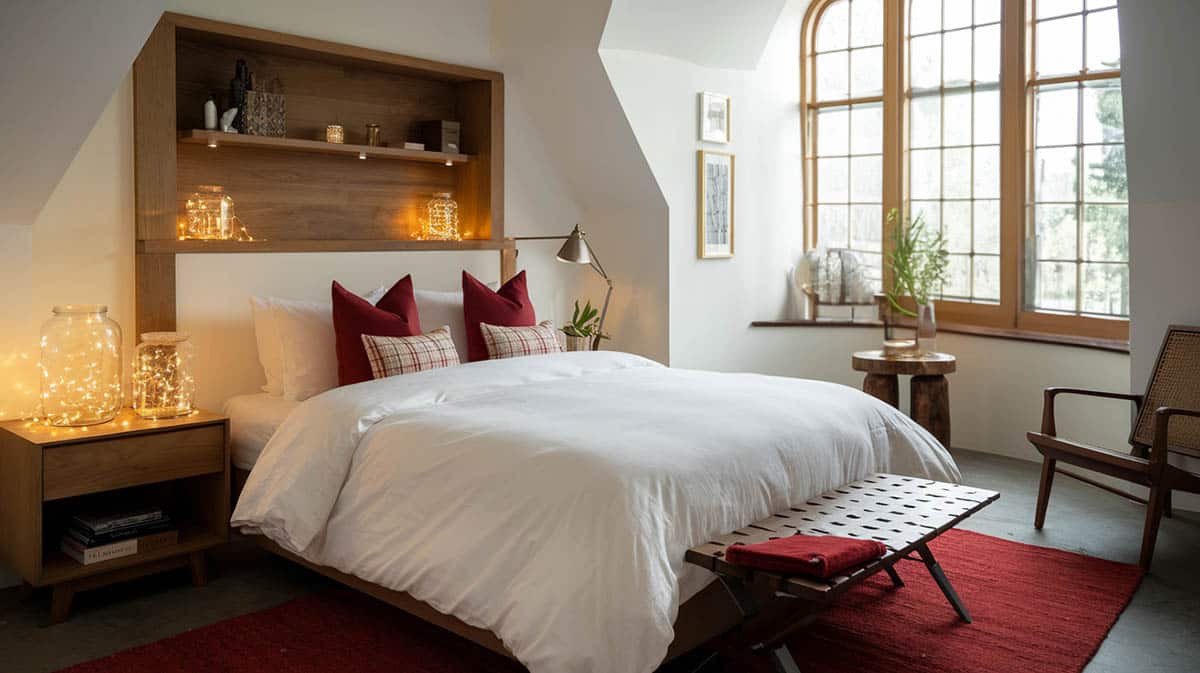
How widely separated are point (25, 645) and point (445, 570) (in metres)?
1.42

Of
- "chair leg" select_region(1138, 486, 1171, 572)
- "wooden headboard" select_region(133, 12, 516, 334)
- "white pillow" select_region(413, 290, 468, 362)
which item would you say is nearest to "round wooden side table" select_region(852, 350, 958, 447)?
"chair leg" select_region(1138, 486, 1171, 572)

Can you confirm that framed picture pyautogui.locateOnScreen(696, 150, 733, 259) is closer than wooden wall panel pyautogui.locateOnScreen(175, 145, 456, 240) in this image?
No

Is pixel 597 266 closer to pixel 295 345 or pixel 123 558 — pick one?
pixel 295 345

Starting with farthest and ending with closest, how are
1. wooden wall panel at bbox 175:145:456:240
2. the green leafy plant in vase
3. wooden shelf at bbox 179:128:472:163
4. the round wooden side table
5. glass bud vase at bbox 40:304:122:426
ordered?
the green leafy plant in vase < the round wooden side table < wooden wall panel at bbox 175:145:456:240 < wooden shelf at bbox 179:128:472:163 < glass bud vase at bbox 40:304:122:426

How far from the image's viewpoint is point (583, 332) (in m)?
5.76

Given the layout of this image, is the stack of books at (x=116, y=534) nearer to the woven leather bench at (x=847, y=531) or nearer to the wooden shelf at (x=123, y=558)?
the wooden shelf at (x=123, y=558)

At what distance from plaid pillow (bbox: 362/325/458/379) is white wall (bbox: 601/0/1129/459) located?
6.16 ft

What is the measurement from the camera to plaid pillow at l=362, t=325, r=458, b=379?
4.04m

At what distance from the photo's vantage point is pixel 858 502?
3.27m

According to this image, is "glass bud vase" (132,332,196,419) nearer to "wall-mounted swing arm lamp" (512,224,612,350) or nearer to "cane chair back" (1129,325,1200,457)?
"wall-mounted swing arm lamp" (512,224,612,350)

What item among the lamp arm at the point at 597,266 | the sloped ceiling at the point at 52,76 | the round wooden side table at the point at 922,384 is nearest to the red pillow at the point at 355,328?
the sloped ceiling at the point at 52,76

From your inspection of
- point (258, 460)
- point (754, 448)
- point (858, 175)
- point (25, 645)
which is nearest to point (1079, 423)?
point (858, 175)

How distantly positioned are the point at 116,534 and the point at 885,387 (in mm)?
3869

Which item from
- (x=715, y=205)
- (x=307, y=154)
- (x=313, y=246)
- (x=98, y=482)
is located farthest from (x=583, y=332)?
(x=98, y=482)
